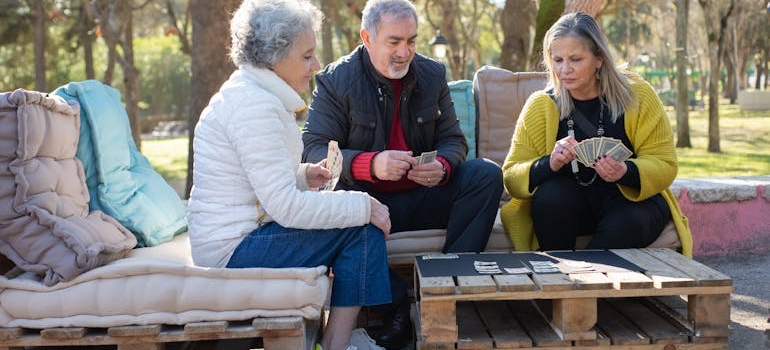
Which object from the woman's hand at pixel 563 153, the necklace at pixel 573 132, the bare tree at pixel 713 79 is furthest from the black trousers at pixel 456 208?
the bare tree at pixel 713 79

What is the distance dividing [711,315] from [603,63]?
4.84ft

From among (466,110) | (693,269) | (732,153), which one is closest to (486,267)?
(693,269)

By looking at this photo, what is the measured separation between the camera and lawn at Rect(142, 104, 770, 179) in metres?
12.3

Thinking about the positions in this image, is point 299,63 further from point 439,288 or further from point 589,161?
point 589,161

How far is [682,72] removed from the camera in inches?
635

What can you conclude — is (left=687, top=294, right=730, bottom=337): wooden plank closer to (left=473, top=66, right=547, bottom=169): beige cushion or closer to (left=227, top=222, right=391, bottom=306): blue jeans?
(left=227, top=222, right=391, bottom=306): blue jeans

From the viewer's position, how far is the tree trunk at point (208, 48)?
763 centimetres

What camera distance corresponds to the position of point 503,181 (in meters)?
4.04

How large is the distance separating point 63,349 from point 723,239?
4215 millimetres

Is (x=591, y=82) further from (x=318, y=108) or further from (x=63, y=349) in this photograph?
(x=63, y=349)

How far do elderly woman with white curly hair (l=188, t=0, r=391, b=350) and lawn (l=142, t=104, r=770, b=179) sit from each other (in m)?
9.13

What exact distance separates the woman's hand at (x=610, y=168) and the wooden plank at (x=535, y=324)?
71cm

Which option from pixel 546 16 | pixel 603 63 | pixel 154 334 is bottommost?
pixel 154 334


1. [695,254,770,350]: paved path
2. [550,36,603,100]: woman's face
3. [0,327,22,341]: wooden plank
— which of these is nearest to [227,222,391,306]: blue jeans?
[0,327,22,341]: wooden plank
